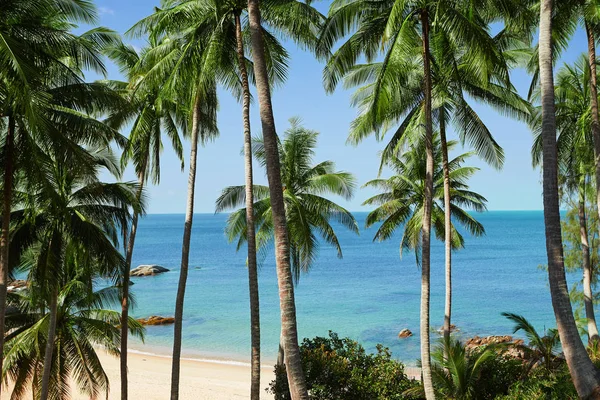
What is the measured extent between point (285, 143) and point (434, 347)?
29.4ft

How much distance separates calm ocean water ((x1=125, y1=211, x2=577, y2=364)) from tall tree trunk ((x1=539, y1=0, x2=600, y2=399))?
23656 millimetres

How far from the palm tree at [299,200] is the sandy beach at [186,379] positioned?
24.5 ft

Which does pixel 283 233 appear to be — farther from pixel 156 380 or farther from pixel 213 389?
pixel 156 380

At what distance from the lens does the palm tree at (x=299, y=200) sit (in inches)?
743

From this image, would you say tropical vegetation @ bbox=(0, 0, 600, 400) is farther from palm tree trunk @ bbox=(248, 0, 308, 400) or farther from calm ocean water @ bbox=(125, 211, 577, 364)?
calm ocean water @ bbox=(125, 211, 577, 364)

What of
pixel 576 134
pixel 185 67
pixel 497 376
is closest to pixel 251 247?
pixel 185 67

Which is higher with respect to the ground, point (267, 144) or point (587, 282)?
point (267, 144)

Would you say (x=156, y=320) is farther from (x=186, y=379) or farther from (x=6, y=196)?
(x=6, y=196)

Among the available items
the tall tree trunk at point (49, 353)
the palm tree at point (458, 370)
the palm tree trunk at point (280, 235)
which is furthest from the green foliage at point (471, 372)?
the tall tree trunk at point (49, 353)

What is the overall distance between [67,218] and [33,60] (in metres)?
3.32

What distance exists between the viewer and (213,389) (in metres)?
25.0

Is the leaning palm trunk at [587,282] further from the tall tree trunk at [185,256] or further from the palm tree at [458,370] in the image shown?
the tall tree trunk at [185,256]

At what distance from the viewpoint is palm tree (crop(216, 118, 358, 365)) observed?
61.9 ft

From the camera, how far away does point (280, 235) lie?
29.5 feet
